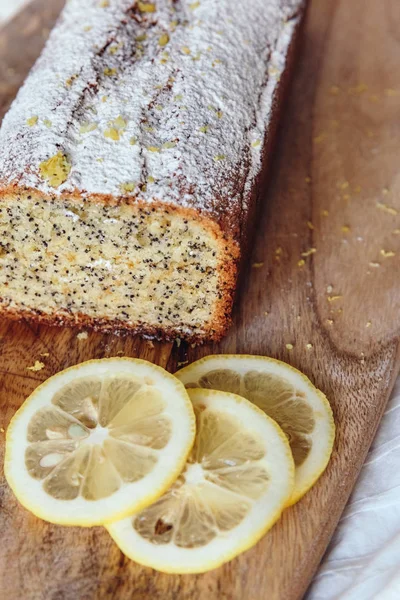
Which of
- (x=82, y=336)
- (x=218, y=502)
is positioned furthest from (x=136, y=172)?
(x=218, y=502)

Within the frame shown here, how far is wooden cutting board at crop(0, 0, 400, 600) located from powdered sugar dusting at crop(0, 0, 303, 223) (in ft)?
1.85

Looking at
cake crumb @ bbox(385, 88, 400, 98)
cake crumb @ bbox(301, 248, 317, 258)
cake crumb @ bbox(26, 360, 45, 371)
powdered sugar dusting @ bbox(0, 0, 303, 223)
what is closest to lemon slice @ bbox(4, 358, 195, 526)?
cake crumb @ bbox(26, 360, 45, 371)

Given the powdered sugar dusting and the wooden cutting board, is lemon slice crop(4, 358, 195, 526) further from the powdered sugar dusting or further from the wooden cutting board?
the powdered sugar dusting

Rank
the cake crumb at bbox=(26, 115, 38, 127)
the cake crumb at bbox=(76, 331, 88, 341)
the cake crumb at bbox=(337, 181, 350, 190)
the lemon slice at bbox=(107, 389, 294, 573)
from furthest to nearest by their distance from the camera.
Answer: the cake crumb at bbox=(337, 181, 350, 190) → the cake crumb at bbox=(76, 331, 88, 341) → the cake crumb at bbox=(26, 115, 38, 127) → the lemon slice at bbox=(107, 389, 294, 573)

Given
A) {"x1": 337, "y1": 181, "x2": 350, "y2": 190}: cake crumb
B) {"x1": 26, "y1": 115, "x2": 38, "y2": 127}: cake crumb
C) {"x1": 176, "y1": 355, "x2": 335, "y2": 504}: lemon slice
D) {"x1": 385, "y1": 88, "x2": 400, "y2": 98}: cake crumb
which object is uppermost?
{"x1": 26, "y1": 115, "x2": 38, "y2": 127}: cake crumb

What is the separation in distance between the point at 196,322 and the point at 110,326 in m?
0.37

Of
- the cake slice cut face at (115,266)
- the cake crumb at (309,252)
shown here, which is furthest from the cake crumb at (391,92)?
the cake slice cut face at (115,266)

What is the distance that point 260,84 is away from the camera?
3.04 meters

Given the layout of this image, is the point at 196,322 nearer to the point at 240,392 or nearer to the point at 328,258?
the point at 240,392

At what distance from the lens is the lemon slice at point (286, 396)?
89.5 inches

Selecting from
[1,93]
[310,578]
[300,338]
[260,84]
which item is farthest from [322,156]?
[310,578]

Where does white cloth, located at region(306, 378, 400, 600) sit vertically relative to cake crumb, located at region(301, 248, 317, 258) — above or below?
below

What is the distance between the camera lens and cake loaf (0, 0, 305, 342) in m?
2.41

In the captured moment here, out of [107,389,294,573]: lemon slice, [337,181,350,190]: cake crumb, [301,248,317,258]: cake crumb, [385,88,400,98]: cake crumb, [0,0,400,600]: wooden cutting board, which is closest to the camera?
[107,389,294,573]: lemon slice
